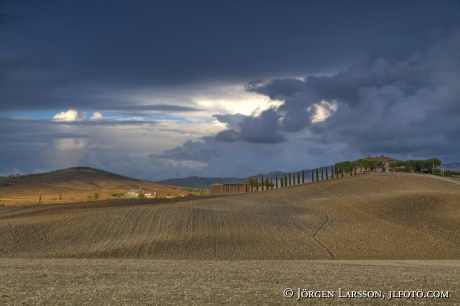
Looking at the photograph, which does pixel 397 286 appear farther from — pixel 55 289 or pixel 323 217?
pixel 323 217

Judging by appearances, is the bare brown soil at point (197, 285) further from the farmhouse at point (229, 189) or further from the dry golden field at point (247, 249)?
the farmhouse at point (229, 189)

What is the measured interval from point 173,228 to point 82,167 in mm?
149162

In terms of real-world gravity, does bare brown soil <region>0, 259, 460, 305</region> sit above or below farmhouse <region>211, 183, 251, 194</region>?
below

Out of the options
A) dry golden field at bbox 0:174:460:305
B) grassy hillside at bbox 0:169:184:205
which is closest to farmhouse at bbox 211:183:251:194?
grassy hillside at bbox 0:169:184:205

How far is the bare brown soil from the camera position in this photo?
12953 mm

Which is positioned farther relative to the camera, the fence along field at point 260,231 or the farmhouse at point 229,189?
the farmhouse at point 229,189

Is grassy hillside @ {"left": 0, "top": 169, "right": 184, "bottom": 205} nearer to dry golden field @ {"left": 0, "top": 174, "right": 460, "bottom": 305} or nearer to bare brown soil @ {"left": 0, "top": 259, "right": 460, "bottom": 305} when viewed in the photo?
dry golden field @ {"left": 0, "top": 174, "right": 460, "bottom": 305}

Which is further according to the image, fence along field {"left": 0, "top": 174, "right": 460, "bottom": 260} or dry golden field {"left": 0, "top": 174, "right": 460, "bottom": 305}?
fence along field {"left": 0, "top": 174, "right": 460, "bottom": 260}

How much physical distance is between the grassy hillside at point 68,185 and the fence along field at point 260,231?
61718 millimetres

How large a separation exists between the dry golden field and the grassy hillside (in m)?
60.3

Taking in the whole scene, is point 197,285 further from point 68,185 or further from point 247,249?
point 68,185

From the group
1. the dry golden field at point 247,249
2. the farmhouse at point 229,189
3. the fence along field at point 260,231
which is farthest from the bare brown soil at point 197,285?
the farmhouse at point 229,189

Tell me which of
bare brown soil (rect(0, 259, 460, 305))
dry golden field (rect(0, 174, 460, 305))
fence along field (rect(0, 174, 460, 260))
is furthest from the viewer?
fence along field (rect(0, 174, 460, 260))

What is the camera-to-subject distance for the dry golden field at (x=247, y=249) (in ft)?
46.9
